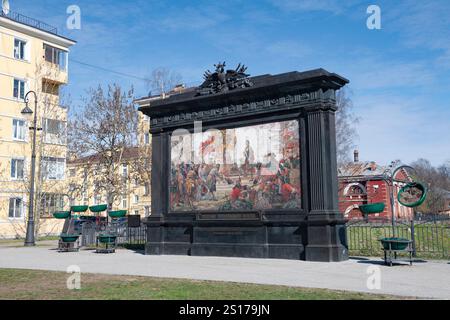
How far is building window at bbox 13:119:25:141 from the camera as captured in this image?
1684 inches

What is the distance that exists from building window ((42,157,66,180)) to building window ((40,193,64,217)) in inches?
67.6

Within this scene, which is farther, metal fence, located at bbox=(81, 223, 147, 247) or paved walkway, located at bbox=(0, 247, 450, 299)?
metal fence, located at bbox=(81, 223, 147, 247)

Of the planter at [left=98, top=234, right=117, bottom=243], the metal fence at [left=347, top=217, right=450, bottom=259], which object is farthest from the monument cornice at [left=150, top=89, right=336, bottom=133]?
the metal fence at [left=347, top=217, right=450, bottom=259]

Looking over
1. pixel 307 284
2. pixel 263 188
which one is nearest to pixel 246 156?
pixel 263 188

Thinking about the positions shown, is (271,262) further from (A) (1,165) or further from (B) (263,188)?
(A) (1,165)

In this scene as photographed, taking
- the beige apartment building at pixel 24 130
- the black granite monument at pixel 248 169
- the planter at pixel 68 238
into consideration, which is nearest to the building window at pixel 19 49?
the beige apartment building at pixel 24 130

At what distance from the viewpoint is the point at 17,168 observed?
1670 inches

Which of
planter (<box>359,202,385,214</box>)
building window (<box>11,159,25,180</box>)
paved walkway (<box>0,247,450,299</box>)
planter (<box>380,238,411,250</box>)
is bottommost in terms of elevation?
paved walkway (<box>0,247,450,299</box>)

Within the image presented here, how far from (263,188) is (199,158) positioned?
11.4 ft

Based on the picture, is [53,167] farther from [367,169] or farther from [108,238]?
[367,169]

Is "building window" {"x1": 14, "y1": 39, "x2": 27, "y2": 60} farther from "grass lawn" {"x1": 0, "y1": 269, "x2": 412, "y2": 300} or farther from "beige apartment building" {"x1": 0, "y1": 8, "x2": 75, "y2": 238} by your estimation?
"grass lawn" {"x1": 0, "y1": 269, "x2": 412, "y2": 300}

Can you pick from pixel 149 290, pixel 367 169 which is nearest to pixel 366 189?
pixel 367 169

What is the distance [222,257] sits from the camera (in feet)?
58.4
